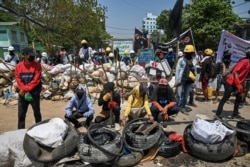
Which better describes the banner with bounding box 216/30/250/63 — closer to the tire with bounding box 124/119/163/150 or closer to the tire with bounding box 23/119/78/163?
the tire with bounding box 124/119/163/150

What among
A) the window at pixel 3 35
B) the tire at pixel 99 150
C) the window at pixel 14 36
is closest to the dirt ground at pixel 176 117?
the tire at pixel 99 150

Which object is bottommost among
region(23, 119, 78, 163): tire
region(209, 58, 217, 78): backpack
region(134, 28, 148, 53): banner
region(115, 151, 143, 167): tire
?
region(115, 151, 143, 167): tire

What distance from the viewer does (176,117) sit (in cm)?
607

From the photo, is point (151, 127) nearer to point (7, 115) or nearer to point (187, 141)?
point (187, 141)

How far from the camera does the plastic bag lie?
3.79m

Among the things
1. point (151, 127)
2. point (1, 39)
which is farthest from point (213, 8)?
point (1, 39)

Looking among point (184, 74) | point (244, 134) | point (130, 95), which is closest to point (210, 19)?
point (184, 74)

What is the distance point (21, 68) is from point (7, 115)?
2672 mm

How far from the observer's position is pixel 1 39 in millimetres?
30375

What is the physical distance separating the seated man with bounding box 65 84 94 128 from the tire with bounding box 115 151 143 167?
150cm

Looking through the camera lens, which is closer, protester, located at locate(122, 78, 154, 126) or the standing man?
the standing man

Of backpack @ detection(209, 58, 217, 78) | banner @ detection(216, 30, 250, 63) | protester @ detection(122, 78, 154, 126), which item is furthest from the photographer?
backpack @ detection(209, 58, 217, 78)

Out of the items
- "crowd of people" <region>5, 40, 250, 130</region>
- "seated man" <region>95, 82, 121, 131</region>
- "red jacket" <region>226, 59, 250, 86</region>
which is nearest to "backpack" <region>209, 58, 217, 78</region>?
"crowd of people" <region>5, 40, 250, 130</region>

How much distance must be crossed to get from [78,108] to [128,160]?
1.84 meters
